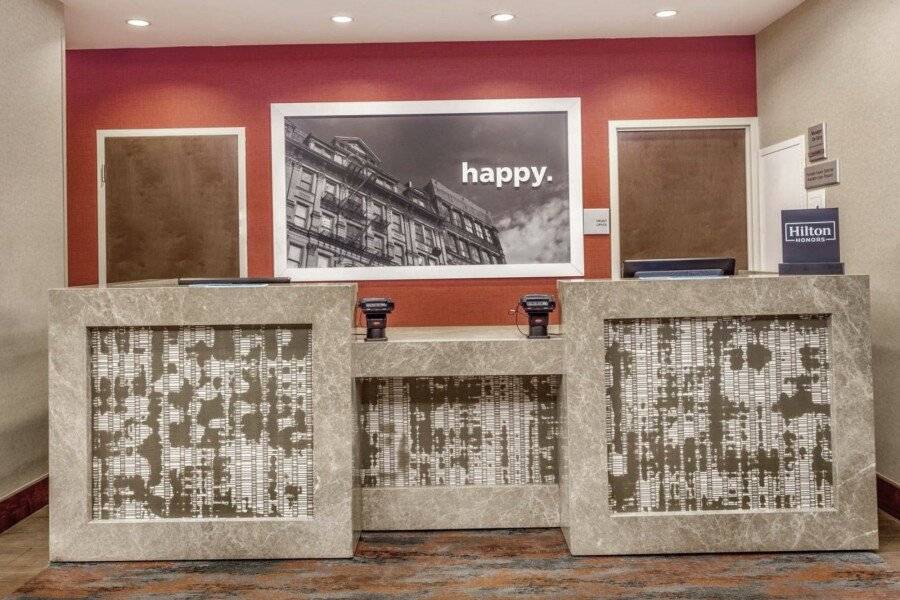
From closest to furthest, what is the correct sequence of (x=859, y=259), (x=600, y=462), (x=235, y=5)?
(x=600, y=462)
(x=859, y=259)
(x=235, y=5)

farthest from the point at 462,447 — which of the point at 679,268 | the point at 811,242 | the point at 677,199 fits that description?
the point at 677,199

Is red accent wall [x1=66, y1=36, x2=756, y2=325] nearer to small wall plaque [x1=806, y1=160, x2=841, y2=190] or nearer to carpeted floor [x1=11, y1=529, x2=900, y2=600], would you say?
small wall plaque [x1=806, y1=160, x2=841, y2=190]

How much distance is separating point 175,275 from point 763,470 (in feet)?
13.1

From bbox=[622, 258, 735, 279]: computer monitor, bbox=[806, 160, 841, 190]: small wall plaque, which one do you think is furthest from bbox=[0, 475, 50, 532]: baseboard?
bbox=[806, 160, 841, 190]: small wall plaque

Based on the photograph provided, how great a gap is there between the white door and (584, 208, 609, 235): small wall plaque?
3.59 ft

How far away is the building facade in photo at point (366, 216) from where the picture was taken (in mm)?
4934

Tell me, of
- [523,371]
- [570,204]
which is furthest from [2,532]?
[570,204]

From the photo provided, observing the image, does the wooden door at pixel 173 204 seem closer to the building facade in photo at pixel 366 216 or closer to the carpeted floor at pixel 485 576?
the building facade in photo at pixel 366 216

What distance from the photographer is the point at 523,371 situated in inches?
114

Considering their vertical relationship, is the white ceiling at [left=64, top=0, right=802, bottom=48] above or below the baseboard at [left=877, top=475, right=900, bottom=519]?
above

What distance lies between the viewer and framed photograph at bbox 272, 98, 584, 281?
4934 millimetres

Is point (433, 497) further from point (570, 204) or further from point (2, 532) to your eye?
point (570, 204)

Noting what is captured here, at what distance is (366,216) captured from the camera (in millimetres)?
4953

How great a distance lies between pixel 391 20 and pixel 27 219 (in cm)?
242
